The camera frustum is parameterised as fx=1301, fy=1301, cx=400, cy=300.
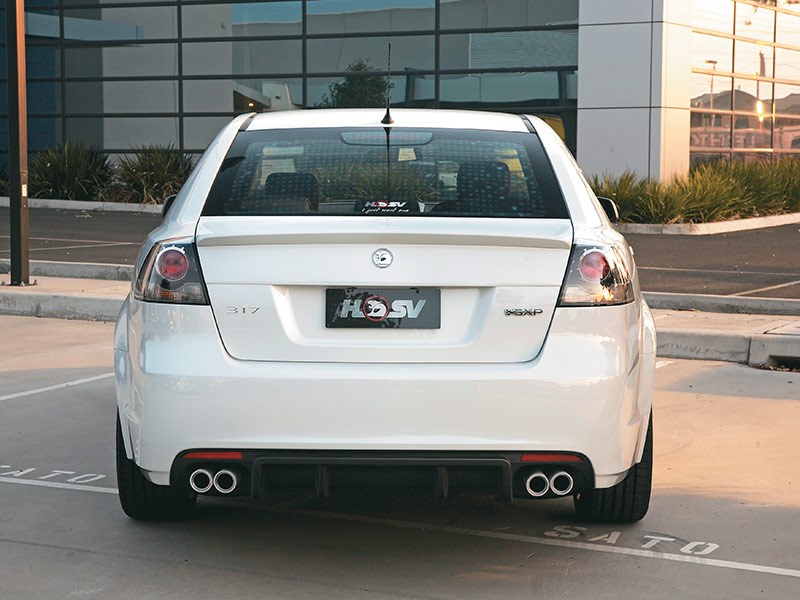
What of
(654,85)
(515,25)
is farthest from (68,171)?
(654,85)

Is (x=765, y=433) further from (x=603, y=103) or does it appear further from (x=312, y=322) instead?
(x=603, y=103)

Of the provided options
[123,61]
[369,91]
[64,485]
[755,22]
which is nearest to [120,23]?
[123,61]

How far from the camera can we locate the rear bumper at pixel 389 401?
4.17m

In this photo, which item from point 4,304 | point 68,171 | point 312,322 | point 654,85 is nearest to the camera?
point 312,322

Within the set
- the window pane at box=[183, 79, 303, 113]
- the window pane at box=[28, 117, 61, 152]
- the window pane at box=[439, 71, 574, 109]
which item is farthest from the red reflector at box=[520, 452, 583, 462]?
the window pane at box=[28, 117, 61, 152]

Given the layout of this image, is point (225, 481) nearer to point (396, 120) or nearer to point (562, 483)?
point (562, 483)

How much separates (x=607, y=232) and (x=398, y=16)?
22.3 metres

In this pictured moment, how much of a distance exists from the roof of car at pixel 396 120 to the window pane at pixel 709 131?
20.7 meters

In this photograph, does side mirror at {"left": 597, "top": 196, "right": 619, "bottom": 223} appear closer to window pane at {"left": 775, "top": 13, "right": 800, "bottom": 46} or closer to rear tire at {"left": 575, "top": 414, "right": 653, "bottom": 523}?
rear tire at {"left": 575, "top": 414, "right": 653, "bottom": 523}

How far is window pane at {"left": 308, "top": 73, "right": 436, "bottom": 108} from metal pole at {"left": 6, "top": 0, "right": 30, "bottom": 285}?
13180mm

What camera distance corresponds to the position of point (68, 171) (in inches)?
1029

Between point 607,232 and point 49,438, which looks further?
point 49,438

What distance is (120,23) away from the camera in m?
28.6

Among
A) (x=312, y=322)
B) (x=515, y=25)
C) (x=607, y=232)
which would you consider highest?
(x=515, y=25)
